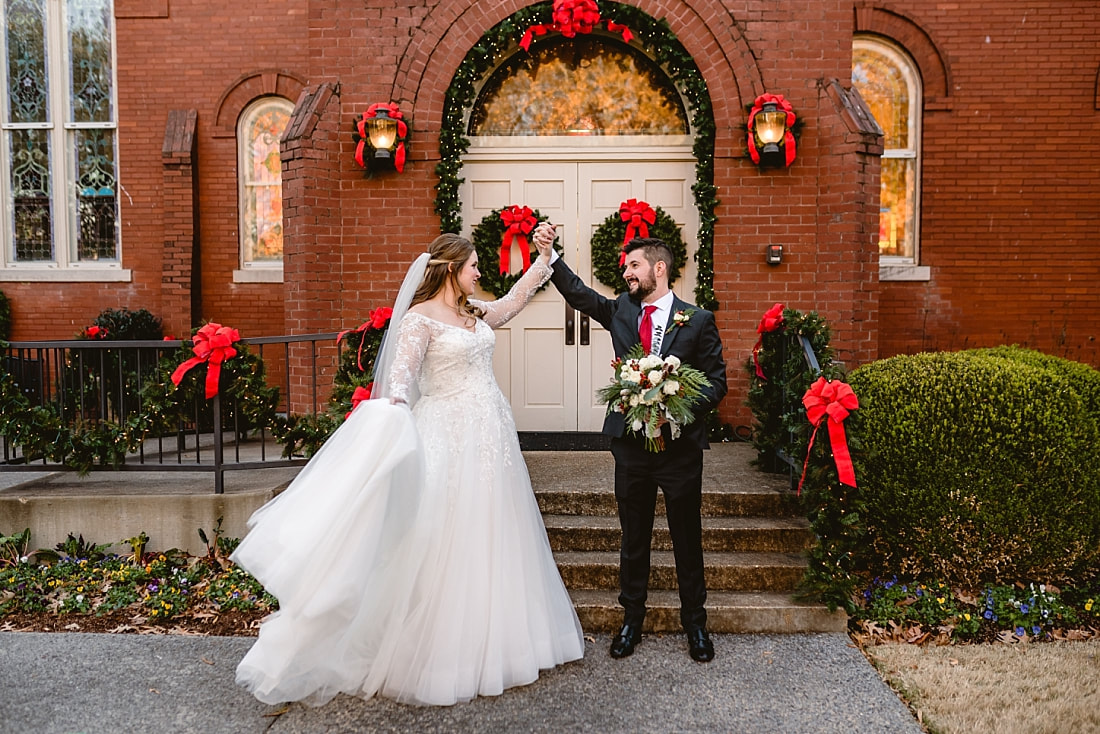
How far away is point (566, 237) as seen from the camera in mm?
7758

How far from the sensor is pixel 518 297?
176 inches

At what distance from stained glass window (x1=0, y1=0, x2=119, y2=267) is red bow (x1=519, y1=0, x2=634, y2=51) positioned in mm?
6012

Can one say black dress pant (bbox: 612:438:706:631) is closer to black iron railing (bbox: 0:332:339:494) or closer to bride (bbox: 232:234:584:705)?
bride (bbox: 232:234:584:705)

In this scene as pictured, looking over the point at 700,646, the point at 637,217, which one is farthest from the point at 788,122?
the point at 700,646

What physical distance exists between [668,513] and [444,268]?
5.89 ft

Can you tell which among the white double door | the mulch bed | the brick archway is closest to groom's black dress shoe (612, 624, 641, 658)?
the mulch bed

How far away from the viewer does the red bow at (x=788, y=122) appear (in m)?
7.11

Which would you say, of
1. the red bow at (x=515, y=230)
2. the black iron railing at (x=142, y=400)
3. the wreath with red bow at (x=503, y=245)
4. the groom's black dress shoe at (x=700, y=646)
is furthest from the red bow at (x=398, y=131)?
the groom's black dress shoe at (x=700, y=646)

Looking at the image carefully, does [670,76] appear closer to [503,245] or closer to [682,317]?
[503,245]

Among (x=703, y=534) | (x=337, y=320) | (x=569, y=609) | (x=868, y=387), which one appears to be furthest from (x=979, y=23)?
(x=569, y=609)

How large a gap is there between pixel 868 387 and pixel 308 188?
5438 millimetres

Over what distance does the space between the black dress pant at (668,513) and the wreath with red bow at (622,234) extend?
11.9 ft

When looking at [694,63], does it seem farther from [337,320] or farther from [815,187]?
[337,320]

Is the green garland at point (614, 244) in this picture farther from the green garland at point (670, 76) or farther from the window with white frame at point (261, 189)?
the window with white frame at point (261, 189)
